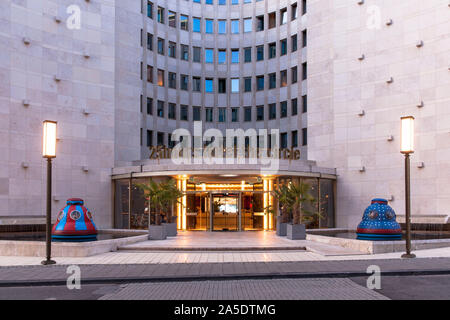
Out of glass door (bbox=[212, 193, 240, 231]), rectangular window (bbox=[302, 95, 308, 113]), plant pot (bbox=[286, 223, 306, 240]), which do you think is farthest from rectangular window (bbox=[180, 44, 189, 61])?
plant pot (bbox=[286, 223, 306, 240])

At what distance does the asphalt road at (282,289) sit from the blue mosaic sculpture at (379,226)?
6238mm

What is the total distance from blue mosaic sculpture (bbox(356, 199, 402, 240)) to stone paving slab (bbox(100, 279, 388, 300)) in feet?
23.6

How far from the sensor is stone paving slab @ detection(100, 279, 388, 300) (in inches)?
394

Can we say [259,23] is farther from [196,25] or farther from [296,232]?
[296,232]

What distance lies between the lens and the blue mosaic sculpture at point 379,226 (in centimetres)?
1870

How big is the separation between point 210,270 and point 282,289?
10.3 ft

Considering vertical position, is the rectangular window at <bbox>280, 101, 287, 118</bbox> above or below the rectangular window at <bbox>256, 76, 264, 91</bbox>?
below

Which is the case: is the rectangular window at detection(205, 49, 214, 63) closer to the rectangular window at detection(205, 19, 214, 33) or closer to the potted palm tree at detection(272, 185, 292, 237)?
the rectangular window at detection(205, 19, 214, 33)

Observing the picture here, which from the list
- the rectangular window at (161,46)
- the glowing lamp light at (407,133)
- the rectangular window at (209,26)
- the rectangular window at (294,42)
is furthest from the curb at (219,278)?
the rectangular window at (209,26)

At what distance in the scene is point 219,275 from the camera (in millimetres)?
12703

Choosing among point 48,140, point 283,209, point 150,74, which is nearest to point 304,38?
point 150,74

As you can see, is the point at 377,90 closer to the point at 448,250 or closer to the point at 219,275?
the point at 448,250
